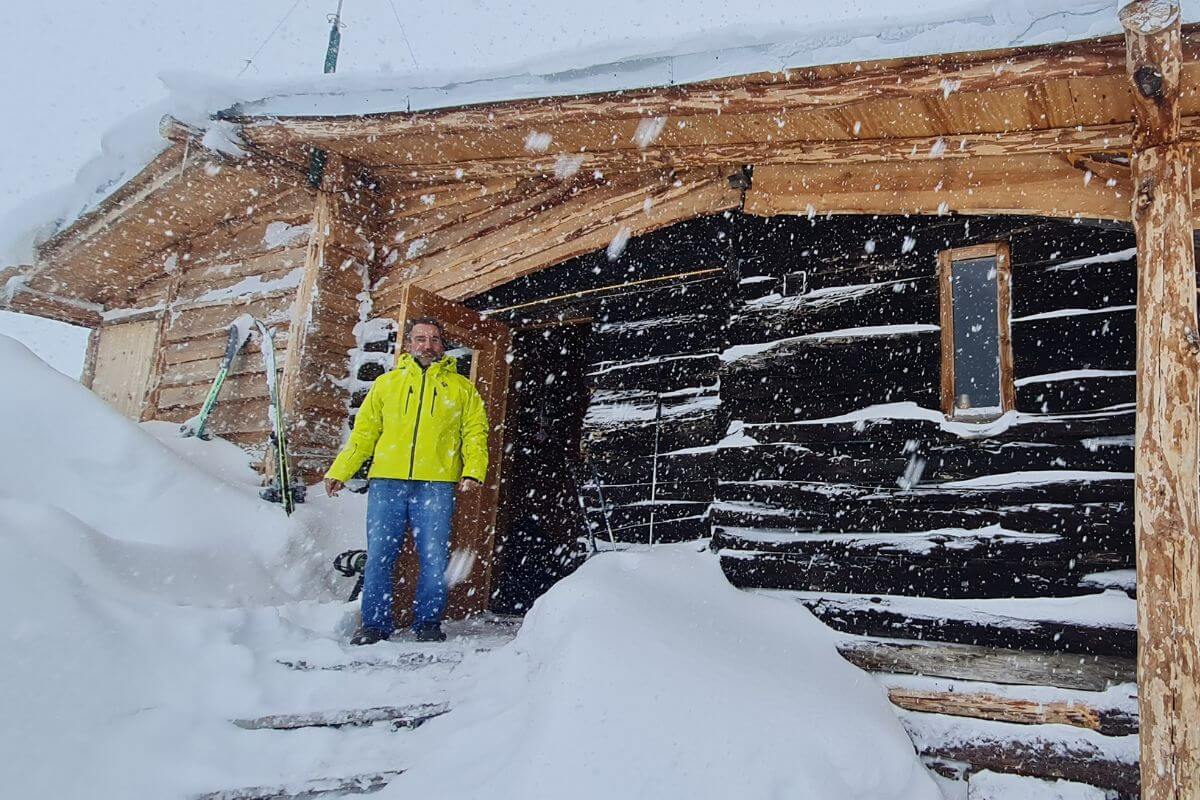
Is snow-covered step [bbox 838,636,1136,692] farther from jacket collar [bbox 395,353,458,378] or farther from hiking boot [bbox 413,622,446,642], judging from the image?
jacket collar [bbox 395,353,458,378]

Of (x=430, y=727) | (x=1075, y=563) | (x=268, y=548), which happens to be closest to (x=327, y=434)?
(x=268, y=548)

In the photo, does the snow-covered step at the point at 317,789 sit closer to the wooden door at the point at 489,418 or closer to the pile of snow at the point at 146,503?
the pile of snow at the point at 146,503

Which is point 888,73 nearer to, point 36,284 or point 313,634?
point 313,634

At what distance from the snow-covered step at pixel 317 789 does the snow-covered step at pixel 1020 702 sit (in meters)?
2.47

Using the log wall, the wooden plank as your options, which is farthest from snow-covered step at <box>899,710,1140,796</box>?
the wooden plank

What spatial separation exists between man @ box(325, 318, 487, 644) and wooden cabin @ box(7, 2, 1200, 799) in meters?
0.86

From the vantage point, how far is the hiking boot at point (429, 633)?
4.14m

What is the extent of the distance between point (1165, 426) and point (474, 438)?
3443mm

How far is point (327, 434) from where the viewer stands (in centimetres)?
623

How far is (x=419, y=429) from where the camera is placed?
433 centimetres

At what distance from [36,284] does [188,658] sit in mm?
8022

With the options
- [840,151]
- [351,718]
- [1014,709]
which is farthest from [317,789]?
[840,151]

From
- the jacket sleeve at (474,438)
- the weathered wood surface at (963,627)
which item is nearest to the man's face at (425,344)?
the jacket sleeve at (474,438)

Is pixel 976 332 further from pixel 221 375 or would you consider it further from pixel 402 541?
A: pixel 221 375
